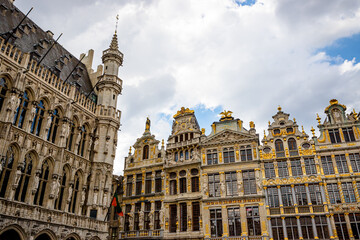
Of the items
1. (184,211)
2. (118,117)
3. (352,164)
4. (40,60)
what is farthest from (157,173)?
(352,164)

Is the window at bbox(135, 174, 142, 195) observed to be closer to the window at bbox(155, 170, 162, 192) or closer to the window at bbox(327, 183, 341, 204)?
the window at bbox(155, 170, 162, 192)

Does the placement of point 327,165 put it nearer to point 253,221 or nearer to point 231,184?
point 253,221

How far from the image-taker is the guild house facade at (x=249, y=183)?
24.7 meters

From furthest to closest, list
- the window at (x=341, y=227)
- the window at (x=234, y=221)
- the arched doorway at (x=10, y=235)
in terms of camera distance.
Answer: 1. the window at (x=234, y=221)
2. the window at (x=341, y=227)
3. the arched doorway at (x=10, y=235)

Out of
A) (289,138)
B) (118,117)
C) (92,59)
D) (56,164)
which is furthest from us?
(92,59)

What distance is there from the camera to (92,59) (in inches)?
1426

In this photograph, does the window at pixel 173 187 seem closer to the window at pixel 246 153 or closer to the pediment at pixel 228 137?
the pediment at pixel 228 137

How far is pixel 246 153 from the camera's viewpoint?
28.5 m

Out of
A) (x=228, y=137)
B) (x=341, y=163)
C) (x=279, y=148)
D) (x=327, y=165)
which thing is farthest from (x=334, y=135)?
(x=228, y=137)

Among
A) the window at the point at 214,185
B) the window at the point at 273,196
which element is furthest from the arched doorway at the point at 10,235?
the window at the point at 273,196

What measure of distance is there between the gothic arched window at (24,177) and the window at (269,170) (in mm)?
19279

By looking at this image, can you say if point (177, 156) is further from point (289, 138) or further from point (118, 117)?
point (289, 138)

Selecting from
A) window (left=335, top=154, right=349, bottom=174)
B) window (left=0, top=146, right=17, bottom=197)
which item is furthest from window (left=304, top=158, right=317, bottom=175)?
window (left=0, top=146, right=17, bottom=197)

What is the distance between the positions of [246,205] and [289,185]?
4064 mm
